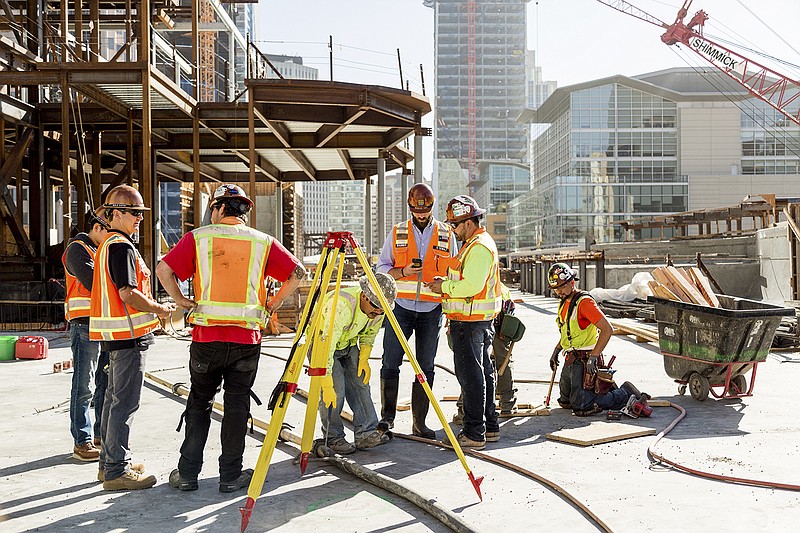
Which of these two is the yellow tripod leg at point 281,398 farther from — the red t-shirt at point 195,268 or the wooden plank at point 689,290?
the wooden plank at point 689,290

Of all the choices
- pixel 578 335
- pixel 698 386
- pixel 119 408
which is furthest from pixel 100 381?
pixel 698 386

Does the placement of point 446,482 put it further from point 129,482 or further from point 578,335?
point 578,335

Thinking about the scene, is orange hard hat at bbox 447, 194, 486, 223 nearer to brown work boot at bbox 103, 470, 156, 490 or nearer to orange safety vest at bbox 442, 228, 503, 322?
orange safety vest at bbox 442, 228, 503, 322

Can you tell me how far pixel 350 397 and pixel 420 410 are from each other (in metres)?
0.65


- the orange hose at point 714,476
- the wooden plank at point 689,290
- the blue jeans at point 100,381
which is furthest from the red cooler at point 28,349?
the orange hose at point 714,476

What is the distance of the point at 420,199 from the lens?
21.1 ft

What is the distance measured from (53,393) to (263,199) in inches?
1033

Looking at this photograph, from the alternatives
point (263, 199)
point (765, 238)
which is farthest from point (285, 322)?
point (263, 199)

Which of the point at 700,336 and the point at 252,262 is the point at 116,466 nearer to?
the point at 252,262

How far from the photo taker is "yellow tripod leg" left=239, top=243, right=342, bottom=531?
4.37 m

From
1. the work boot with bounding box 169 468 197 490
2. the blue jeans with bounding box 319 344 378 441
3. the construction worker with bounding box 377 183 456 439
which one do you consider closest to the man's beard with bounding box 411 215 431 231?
the construction worker with bounding box 377 183 456 439

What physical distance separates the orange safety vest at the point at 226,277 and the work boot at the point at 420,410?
192 cm

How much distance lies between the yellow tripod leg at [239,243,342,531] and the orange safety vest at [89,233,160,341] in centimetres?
108

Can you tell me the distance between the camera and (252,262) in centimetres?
500
